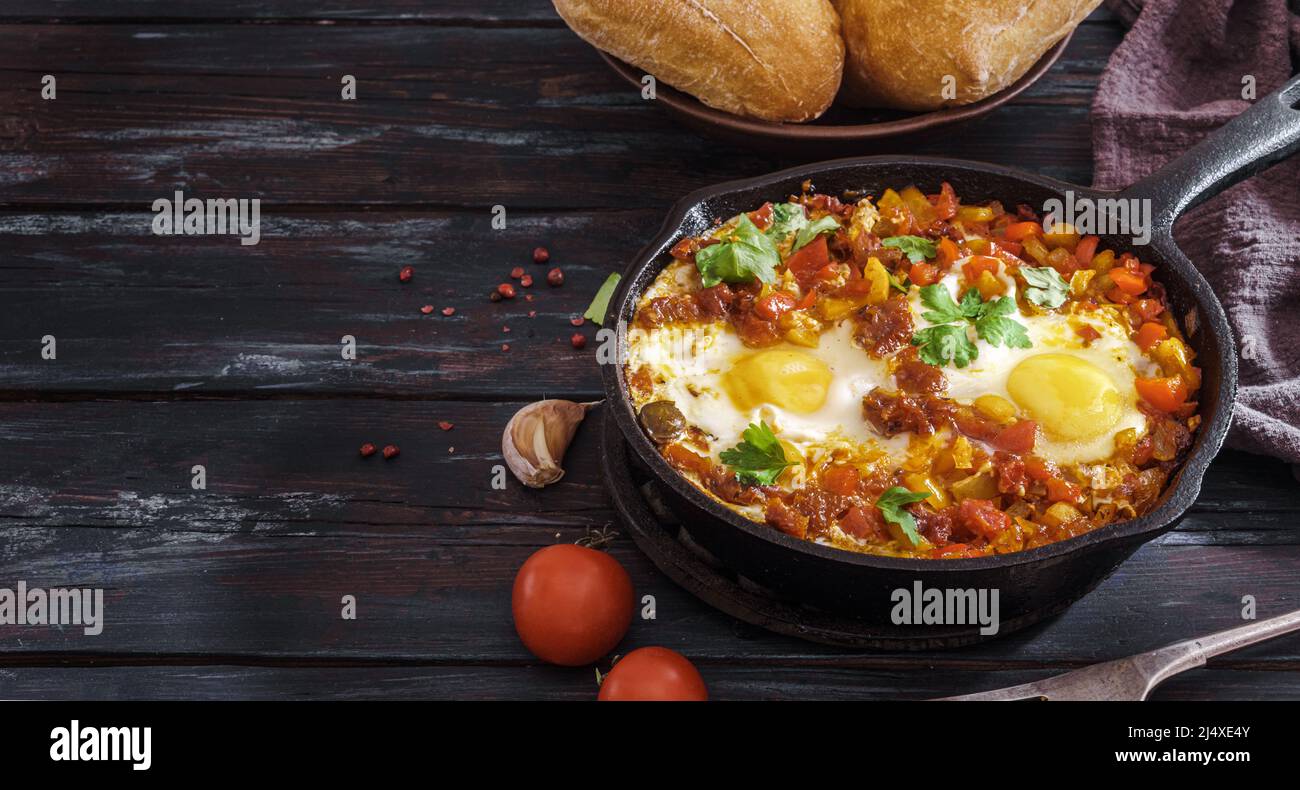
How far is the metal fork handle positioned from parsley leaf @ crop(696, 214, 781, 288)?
1.34 metres

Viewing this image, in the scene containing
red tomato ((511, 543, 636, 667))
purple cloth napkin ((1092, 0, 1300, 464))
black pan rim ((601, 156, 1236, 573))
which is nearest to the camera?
black pan rim ((601, 156, 1236, 573))

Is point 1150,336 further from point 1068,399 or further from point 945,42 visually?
point 945,42

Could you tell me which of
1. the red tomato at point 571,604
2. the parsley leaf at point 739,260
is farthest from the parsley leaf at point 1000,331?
the red tomato at point 571,604

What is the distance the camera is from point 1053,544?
2732 mm

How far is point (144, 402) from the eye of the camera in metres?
3.88

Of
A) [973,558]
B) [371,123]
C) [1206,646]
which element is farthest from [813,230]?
[371,123]

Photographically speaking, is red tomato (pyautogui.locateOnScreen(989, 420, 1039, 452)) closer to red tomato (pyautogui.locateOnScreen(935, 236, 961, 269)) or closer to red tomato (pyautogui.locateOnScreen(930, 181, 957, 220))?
red tomato (pyautogui.locateOnScreen(935, 236, 961, 269))

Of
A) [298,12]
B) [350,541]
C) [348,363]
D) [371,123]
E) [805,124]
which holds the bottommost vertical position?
[350,541]

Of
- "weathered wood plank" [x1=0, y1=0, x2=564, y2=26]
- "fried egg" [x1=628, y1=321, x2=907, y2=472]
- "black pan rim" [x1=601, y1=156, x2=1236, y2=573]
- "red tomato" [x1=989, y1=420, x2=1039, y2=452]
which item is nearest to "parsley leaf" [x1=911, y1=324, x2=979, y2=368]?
"fried egg" [x1=628, y1=321, x2=907, y2=472]

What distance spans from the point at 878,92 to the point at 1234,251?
1183mm

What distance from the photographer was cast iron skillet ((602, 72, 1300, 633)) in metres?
2.77

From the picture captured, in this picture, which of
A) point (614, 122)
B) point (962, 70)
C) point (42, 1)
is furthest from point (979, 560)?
point (42, 1)

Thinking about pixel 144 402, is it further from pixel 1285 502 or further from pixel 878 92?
pixel 1285 502

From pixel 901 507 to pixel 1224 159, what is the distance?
4.53ft
